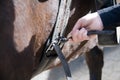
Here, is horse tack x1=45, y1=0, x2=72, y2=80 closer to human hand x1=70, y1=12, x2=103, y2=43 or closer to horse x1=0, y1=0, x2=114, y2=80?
horse x1=0, y1=0, x2=114, y2=80

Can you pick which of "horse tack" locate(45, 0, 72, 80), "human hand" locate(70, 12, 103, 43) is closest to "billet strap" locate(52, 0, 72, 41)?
"horse tack" locate(45, 0, 72, 80)

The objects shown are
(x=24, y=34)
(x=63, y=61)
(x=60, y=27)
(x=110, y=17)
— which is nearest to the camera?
(x=110, y=17)

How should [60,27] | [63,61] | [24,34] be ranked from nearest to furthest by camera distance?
1. [63,61]
2. [24,34]
3. [60,27]

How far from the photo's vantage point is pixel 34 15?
121cm

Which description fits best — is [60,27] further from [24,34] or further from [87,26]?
[87,26]

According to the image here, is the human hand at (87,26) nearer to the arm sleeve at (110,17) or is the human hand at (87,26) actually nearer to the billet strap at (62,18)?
the arm sleeve at (110,17)

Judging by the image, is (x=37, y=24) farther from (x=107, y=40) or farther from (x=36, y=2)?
(x=107, y=40)

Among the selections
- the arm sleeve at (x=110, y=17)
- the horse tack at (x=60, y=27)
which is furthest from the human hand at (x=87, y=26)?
the horse tack at (x=60, y=27)

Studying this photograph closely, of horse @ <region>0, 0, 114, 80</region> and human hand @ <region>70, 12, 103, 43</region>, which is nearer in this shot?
human hand @ <region>70, 12, 103, 43</region>

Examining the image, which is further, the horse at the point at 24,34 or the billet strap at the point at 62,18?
the billet strap at the point at 62,18

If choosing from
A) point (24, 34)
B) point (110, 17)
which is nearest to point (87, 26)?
point (110, 17)

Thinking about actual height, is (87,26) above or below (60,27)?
above

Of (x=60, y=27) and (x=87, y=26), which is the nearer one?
(x=87, y=26)

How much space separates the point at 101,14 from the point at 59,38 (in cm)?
37
